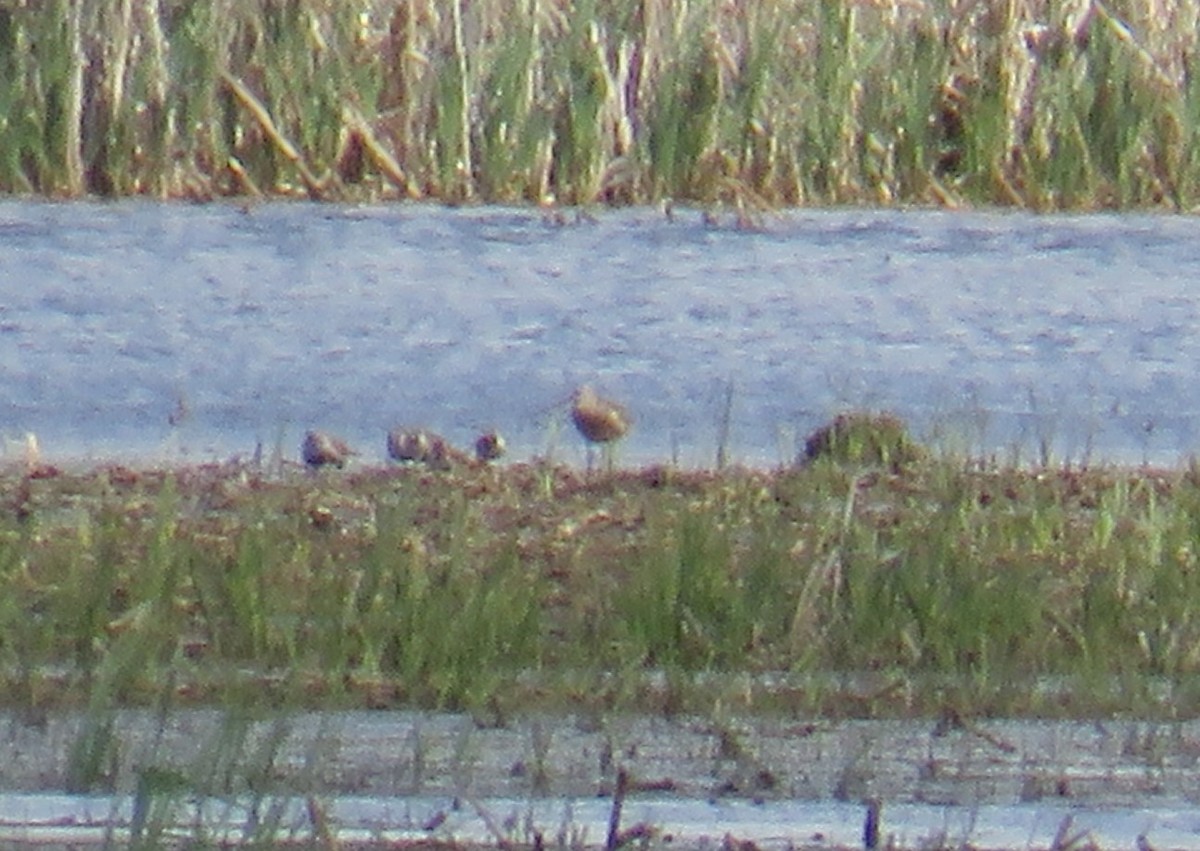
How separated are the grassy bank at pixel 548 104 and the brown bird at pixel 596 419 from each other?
678 millimetres

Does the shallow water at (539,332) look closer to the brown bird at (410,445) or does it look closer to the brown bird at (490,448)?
the brown bird at (490,448)

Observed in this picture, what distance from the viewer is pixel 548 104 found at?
284 inches

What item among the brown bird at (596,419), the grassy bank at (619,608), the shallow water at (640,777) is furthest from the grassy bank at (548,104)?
the shallow water at (640,777)

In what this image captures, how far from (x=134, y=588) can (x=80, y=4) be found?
8.93ft

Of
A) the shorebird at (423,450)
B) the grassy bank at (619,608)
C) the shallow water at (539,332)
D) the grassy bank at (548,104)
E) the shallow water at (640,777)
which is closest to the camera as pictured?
the shallow water at (640,777)

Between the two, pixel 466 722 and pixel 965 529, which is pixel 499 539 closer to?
pixel 965 529

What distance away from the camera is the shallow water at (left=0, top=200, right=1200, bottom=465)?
6930 mm

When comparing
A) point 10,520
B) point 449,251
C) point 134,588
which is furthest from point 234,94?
point 134,588

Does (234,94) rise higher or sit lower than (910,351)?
higher

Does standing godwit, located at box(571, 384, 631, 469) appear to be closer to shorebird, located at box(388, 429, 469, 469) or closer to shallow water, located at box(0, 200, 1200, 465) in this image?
shallow water, located at box(0, 200, 1200, 465)

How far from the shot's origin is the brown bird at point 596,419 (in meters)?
6.71

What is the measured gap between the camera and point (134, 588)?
4824mm

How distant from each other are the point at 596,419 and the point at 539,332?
378mm

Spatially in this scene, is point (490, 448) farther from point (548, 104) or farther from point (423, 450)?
point (548, 104)
